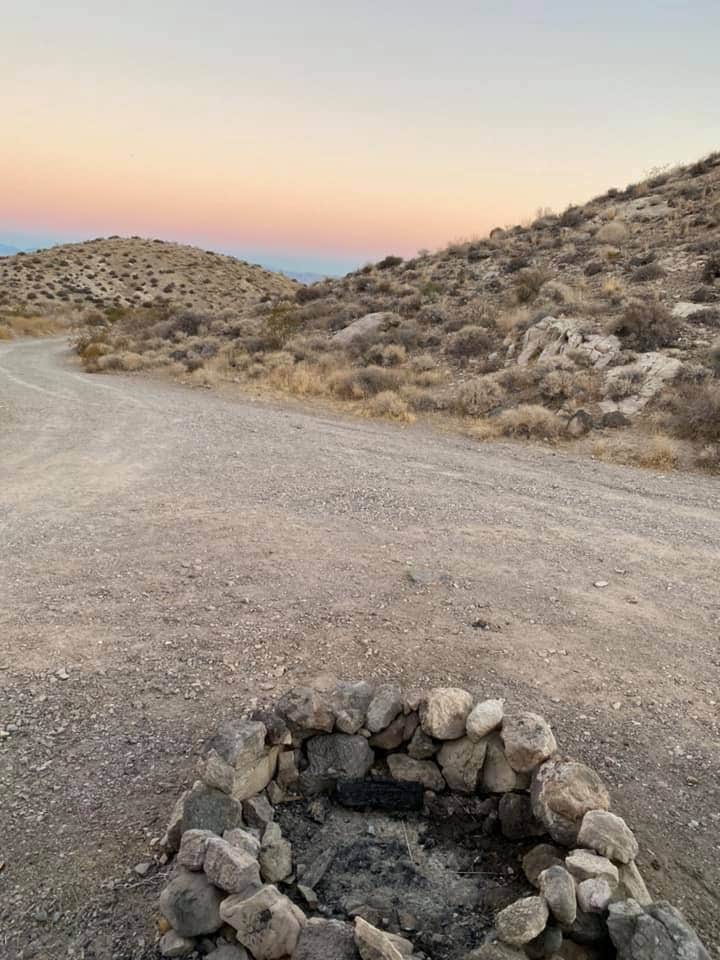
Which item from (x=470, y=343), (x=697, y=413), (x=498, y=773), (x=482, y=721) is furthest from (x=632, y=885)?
(x=470, y=343)

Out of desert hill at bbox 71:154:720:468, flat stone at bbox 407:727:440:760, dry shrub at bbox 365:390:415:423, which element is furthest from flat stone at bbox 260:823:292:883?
dry shrub at bbox 365:390:415:423

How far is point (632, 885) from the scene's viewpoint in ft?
10.2

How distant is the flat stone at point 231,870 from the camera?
9.46 ft

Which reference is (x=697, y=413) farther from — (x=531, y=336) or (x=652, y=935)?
(x=652, y=935)

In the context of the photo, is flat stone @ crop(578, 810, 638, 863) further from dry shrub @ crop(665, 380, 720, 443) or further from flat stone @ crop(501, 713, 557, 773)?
dry shrub @ crop(665, 380, 720, 443)

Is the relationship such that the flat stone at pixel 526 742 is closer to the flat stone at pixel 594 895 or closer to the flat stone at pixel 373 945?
the flat stone at pixel 594 895

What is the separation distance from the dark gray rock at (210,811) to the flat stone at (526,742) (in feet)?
5.15

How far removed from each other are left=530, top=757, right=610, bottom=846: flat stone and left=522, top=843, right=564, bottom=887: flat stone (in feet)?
0.21

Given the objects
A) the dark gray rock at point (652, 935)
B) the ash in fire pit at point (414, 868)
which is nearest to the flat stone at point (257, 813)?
the ash in fire pit at point (414, 868)

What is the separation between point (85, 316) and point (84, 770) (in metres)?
42.7

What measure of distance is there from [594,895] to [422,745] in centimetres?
140

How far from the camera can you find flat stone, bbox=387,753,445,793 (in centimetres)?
403

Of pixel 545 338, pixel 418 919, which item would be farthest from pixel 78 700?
pixel 545 338

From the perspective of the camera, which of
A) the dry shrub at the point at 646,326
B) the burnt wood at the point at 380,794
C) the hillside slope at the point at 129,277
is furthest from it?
the hillside slope at the point at 129,277
